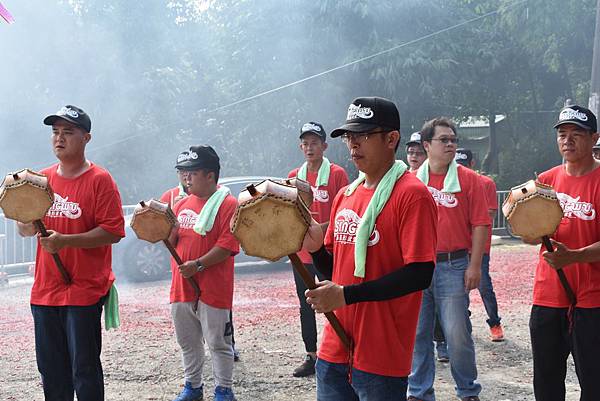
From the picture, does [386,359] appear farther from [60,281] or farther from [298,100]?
[298,100]

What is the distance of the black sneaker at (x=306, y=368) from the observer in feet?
20.7

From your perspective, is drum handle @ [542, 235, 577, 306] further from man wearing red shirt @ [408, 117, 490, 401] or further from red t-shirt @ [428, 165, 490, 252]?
red t-shirt @ [428, 165, 490, 252]

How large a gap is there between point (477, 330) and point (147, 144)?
9141 millimetres

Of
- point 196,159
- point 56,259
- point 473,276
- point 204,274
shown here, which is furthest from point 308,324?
point 56,259

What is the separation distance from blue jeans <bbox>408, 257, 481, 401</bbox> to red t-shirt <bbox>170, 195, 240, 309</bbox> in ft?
4.48

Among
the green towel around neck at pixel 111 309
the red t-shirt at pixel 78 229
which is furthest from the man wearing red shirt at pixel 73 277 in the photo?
the green towel around neck at pixel 111 309

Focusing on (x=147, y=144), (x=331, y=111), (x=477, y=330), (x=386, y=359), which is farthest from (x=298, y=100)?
(x=386, y=359)

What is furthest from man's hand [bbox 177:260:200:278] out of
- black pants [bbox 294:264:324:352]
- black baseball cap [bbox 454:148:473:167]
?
black baseball cap [bbox 454:148:473:167]

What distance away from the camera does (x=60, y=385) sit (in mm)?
4734

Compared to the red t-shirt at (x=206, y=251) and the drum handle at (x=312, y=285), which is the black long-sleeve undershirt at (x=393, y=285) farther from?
the red t-shirt at (x=206, y=251)

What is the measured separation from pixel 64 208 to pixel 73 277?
0.41 m

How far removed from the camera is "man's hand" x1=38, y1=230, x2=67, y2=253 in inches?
177

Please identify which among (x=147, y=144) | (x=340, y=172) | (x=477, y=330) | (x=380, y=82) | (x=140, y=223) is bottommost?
(x=477, y=330)

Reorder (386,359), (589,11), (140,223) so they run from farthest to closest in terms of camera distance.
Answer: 1. (589,11)
2. (140,223)
3. (386,359)
